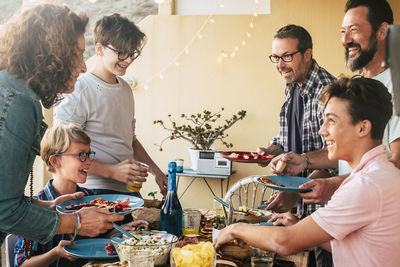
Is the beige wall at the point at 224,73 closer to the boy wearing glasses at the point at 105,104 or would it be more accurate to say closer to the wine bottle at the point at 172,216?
the boy wearing glasses at the point at 105,104

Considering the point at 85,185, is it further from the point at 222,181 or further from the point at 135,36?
the point at 222,181

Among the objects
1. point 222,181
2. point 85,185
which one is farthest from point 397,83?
point 222,181

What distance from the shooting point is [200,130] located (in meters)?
3.91

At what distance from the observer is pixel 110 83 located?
6.88 feet

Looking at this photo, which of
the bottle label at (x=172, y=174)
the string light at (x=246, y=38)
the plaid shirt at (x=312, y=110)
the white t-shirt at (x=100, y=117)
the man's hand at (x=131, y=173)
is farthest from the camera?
the string light at (x=246, y=38)

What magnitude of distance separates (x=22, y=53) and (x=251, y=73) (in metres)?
3.10

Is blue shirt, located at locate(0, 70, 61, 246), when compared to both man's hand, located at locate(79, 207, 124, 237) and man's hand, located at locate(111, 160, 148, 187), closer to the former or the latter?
man's hand, located at locate(79, 207, 124, 237)

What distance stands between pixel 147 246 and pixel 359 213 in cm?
62

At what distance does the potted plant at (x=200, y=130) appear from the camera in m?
3.88

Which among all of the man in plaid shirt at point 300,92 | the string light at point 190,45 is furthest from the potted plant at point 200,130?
the man in plaid shirt at point 300,92

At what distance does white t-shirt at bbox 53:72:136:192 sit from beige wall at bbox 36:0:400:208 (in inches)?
83.1

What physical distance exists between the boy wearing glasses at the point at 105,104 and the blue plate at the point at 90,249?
1.68 feet

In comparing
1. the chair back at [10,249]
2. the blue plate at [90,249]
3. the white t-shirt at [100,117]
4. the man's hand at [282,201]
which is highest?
the white t-shirt at [100,117]

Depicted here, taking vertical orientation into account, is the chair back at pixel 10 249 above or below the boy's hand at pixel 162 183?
below
